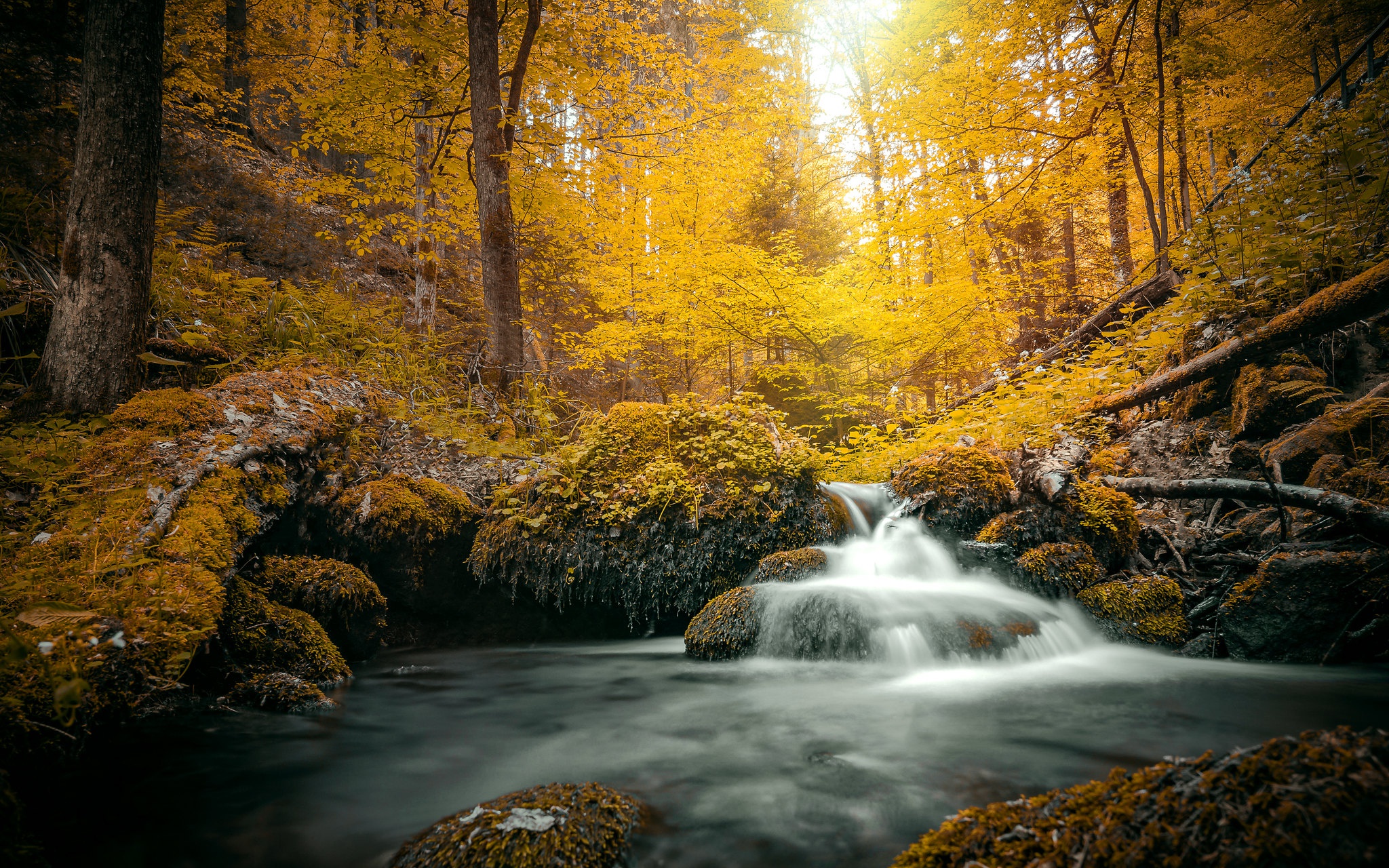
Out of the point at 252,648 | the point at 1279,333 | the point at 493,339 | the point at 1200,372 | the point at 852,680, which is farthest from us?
the point at 493,339

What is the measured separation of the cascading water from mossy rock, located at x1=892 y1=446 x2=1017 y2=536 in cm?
74

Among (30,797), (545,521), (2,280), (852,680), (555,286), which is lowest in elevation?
(852,680)

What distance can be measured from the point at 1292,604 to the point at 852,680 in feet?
10.7

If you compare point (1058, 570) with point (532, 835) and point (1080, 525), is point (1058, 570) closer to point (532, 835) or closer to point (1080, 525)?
point (1080, 525)

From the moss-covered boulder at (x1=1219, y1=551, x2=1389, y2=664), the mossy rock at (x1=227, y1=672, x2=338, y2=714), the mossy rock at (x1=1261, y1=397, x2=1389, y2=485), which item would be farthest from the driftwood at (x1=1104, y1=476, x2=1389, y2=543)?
the mossy rock at (x1=227, y1=672, x2=338, y2=714)

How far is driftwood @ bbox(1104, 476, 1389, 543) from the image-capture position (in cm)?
382

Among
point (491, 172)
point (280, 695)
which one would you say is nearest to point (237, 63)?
point (491, 172)

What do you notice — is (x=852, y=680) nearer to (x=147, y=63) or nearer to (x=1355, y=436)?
(x=1355, y=436)

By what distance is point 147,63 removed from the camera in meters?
4.63

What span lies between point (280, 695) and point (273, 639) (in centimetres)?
48

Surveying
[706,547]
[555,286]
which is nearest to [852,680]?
[706,547]

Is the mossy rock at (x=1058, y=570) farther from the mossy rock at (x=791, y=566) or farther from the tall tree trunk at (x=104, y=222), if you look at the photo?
the tall tree trunk at (x=104, y=222)

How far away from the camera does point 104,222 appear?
448 cm

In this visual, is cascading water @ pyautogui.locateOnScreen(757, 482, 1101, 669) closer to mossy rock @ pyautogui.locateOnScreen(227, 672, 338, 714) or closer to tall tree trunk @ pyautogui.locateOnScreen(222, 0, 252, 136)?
mossy rock @ pyautogui.locateOnScreen(227, 672, 338, 714)
